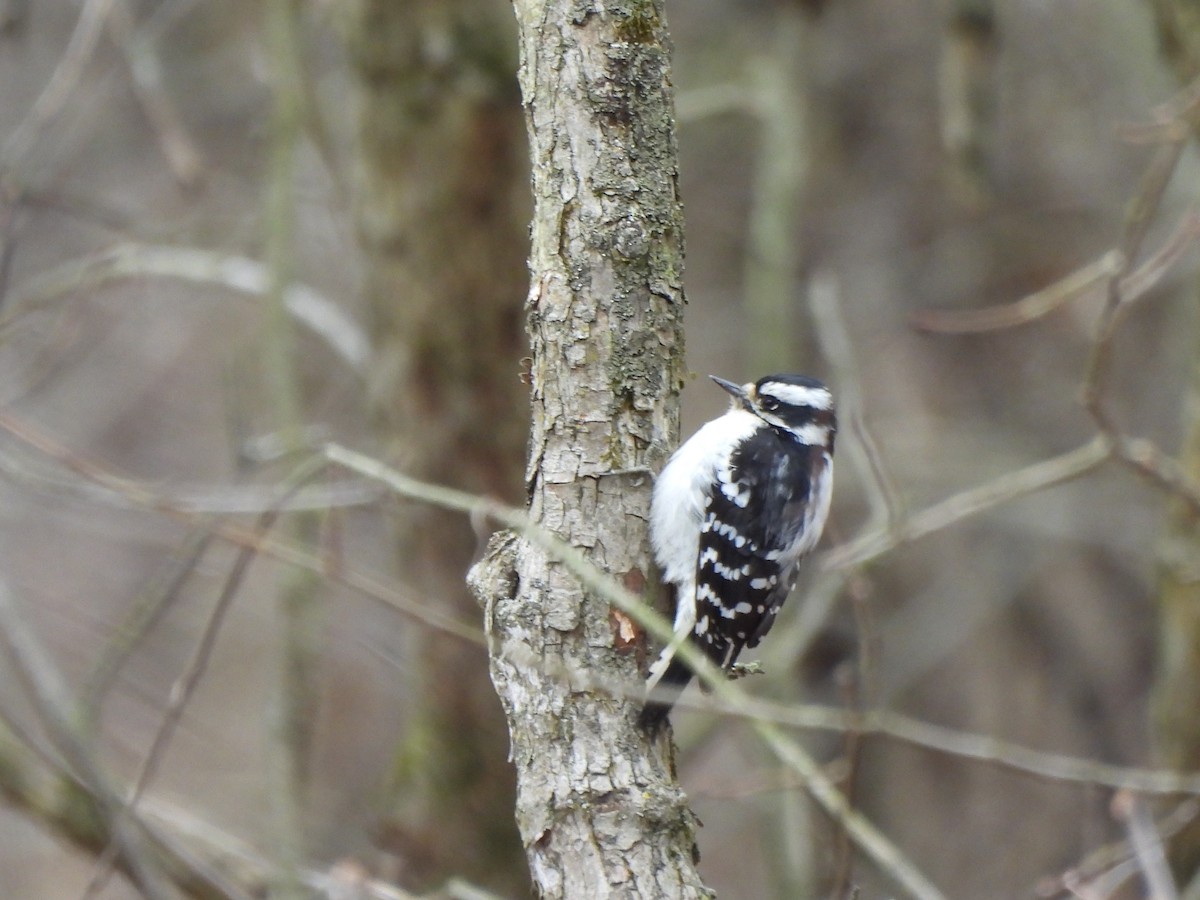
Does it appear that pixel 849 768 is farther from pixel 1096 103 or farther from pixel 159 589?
pixel 1096 103

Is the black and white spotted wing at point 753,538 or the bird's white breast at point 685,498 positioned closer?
the bird's white breast at point 685,498

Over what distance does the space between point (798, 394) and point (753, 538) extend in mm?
643

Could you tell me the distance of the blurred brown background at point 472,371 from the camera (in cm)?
579

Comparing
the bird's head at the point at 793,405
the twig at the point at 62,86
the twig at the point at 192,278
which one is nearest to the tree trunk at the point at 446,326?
the twig at the point at 192,278

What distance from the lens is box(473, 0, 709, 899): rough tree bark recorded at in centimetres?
307

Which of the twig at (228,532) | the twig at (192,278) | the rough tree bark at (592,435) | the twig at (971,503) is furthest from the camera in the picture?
the twig at (192,278)

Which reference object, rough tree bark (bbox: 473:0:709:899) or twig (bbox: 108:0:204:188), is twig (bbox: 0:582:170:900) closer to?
rough tree bark (bbox: 473:0:709:899)

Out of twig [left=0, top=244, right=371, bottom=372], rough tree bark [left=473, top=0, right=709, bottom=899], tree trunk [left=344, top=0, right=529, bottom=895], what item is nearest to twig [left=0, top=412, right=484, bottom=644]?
rough tree bark [left=473, top=0, right=709, bottom=899]

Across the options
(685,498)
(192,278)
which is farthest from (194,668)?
(192,278)

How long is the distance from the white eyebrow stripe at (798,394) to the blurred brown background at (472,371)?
4.2 inches

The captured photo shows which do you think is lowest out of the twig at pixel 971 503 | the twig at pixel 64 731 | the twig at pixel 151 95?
the twig at pixel 64 731

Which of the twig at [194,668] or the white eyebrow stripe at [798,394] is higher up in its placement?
the white eyebrow stripe at [798,394]

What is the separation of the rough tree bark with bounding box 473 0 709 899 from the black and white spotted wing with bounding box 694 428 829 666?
747 mm

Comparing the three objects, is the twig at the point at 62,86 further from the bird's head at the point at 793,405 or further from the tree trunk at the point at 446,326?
the bird's head at the point at 793,405
